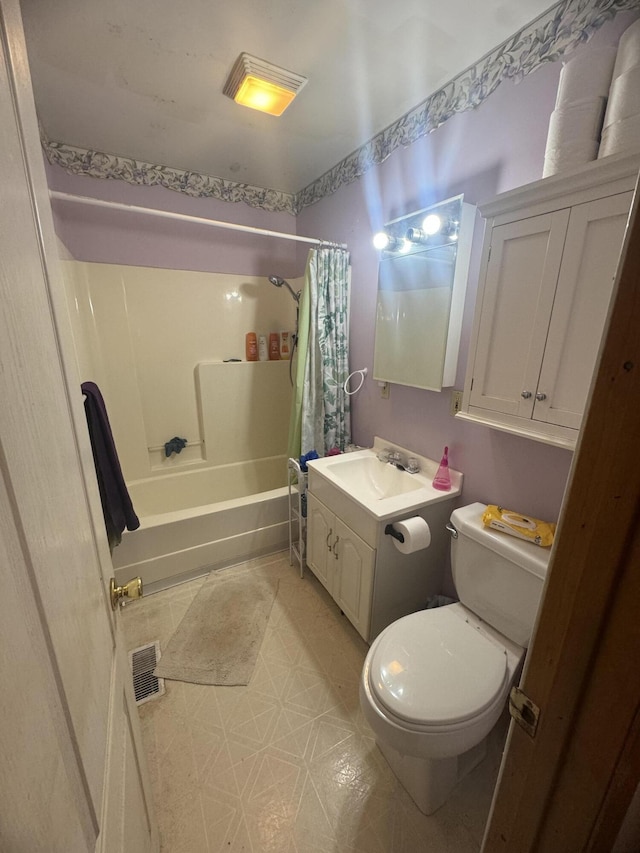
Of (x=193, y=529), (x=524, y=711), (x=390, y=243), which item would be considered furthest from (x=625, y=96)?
(x=193, y=529)

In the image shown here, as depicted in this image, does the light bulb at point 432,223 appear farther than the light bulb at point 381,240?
No

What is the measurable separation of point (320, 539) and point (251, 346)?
5.32 ft

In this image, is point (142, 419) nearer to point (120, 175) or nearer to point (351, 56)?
point (120, 175)

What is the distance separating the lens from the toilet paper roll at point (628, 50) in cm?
85

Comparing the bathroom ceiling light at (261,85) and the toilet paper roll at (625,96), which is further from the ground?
the bathroom ceiling light at (261,85)

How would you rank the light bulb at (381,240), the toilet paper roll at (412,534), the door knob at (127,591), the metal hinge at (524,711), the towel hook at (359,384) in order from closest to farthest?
1. the metal hinge at (524,711)
2. the door knob at (127,591)
3. the toilet paper roll at (412,534)
4. the light bulb at (381,240)
5. the towel hook at (359,384)

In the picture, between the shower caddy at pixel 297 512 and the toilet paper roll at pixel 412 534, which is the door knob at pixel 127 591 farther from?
the shower caddy at pixel 297 512

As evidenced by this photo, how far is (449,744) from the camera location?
0.96 m

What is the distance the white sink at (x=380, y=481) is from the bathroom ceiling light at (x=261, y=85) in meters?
1.66

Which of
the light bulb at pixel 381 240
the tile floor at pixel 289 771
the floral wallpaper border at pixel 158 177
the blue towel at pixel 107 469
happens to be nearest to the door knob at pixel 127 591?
the blue towel at pixel 107 469

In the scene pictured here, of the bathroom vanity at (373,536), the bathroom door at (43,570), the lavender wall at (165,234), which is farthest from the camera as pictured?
the lavender wall at (165,234)

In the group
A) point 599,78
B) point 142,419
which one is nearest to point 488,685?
point 599,78

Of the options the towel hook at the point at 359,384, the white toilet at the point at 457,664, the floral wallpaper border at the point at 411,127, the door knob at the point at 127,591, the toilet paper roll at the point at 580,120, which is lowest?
the white toilet at the point at 457,664

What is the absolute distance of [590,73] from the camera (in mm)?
929
